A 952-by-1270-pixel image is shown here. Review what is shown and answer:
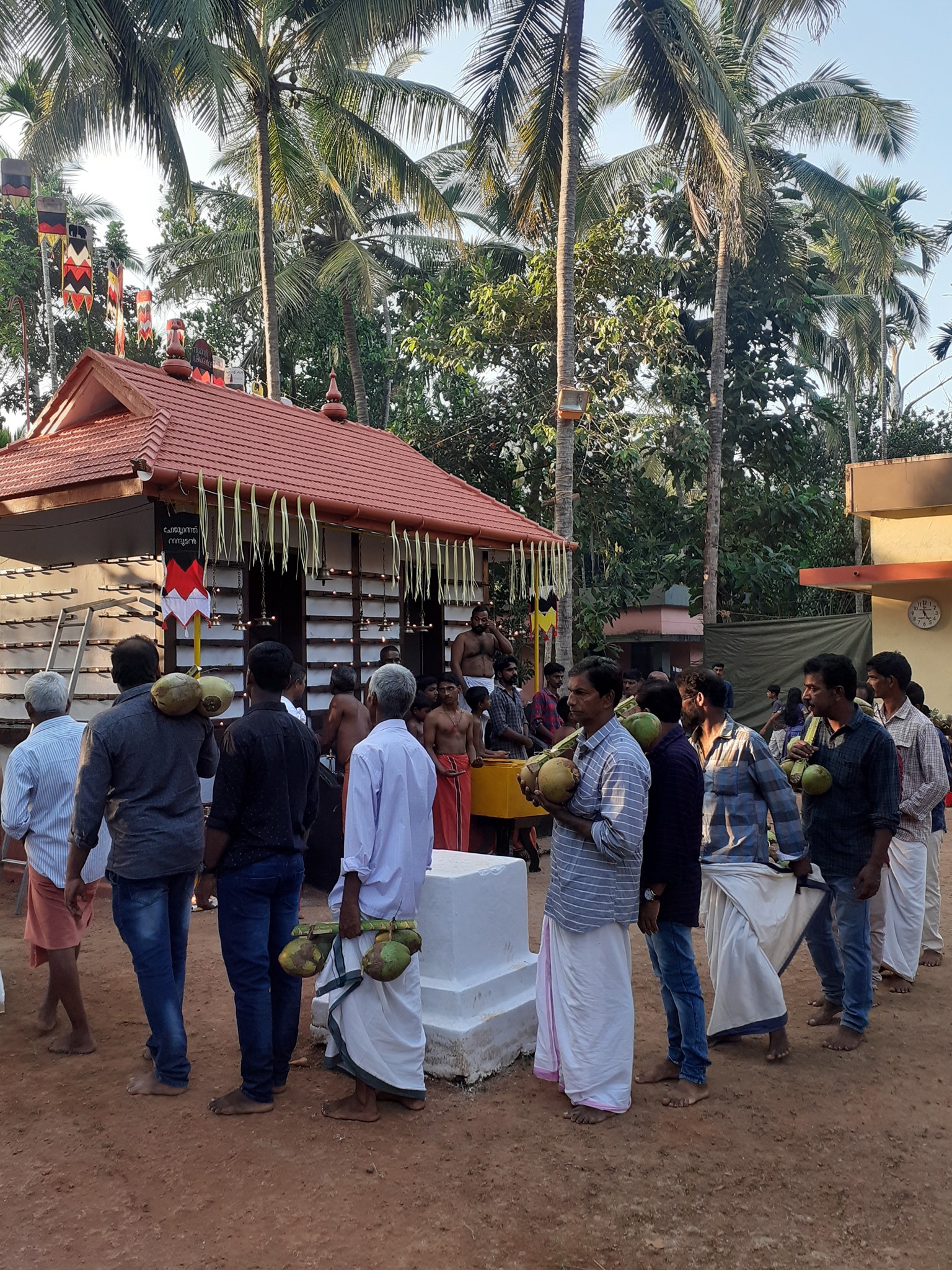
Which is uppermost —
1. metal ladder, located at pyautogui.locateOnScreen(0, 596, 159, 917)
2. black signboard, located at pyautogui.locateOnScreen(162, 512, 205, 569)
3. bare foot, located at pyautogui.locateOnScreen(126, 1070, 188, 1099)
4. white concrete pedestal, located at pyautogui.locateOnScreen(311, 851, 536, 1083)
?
black signboard, located at pyautogui.locateOnScreen(162, 512, 205, 569)

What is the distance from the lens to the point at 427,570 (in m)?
10.8

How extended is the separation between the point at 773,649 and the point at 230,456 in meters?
11.3

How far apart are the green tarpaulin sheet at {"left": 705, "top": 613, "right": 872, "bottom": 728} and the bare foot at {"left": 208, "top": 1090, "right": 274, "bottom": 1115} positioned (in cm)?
1446

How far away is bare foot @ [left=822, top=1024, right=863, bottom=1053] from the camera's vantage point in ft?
16.3

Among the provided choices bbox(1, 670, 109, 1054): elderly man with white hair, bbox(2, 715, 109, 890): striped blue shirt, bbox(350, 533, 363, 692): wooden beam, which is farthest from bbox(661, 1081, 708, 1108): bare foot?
bbox(350, 533, 363, 692): wooden beam

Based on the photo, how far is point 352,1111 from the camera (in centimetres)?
418

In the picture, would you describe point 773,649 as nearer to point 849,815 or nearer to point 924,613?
point 924,613

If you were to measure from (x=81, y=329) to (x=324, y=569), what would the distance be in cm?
1930

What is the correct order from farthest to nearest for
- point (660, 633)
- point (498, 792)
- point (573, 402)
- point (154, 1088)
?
1. point (660, 633)
2. point (573, 402)
3. point (498, 792)
4. point (154, 1088)

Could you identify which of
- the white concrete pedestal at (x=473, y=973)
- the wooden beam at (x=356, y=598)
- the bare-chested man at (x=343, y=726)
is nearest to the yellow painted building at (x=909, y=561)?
the wooden beam at (x=356, y=598)

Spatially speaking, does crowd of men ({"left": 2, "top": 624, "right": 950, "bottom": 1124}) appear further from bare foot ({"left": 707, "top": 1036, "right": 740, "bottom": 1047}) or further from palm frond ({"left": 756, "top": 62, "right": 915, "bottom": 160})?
palm frond ({"left": 756, "top": 62, "right": 915, "bottom": 160})

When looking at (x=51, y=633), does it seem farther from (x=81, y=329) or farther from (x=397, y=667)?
(x=81, y=329)

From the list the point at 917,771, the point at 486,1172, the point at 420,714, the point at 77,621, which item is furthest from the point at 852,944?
the point at 77,621

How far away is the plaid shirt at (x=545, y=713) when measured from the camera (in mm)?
11203
